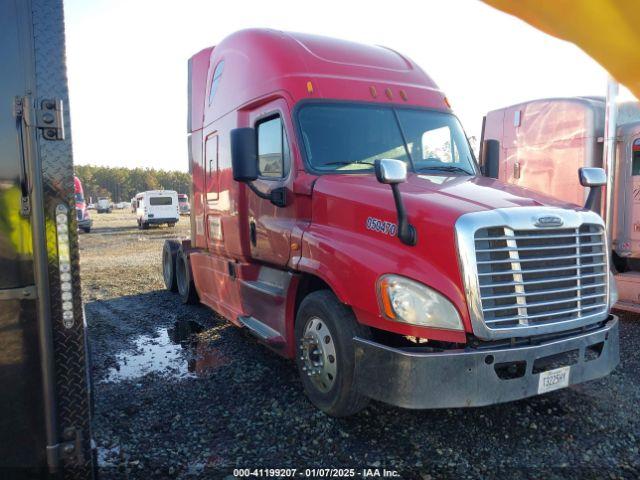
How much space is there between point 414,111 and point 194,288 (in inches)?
185

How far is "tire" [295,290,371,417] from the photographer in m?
3.65

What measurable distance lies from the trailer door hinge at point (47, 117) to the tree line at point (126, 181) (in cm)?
13249

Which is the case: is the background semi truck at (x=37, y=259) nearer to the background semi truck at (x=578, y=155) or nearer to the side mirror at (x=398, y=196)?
the side mirror at (x=398, y=196)

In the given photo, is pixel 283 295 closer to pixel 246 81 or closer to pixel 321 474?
pixel 321 474

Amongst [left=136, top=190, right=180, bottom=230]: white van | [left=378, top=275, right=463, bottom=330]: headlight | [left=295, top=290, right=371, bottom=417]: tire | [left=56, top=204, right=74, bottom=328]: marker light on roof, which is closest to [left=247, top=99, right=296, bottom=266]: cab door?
[left=295, top=290, right=371, bottom=417]: tire

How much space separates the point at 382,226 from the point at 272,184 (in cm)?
155

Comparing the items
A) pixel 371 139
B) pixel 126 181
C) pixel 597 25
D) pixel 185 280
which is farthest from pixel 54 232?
pixel 126 181

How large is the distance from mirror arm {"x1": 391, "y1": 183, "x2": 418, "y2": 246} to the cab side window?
58.8 inches

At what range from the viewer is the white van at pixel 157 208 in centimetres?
3031

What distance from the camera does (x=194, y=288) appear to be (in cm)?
805

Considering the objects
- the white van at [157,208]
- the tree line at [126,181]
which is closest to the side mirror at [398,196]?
the white van at [157,208]

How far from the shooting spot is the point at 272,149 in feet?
16.2

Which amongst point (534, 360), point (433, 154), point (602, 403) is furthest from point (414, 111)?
point (602, 403)

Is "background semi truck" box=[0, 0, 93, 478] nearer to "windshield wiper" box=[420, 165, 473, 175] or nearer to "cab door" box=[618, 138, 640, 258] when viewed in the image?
"windshield wiper" box=[420, 165, 473, 175]
